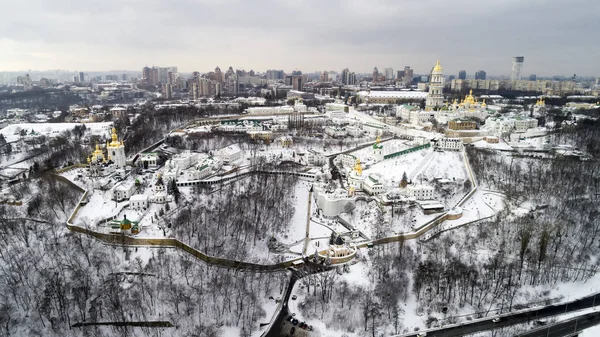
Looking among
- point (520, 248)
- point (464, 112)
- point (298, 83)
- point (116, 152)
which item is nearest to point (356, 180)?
point (520, 248)

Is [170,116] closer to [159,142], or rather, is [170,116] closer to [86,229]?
[159,142]

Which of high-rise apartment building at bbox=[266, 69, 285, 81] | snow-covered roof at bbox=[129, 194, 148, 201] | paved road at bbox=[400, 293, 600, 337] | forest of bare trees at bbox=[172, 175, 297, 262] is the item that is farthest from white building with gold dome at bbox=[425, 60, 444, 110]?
high-rise apartment building at bbox=[266, 69, 285, 81]

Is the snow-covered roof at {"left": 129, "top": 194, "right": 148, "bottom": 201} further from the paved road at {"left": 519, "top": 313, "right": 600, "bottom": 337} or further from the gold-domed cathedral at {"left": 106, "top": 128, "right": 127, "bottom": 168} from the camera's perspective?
the paved road at {"left": 519, "top": 313, "right": 600, "bottom": 337}

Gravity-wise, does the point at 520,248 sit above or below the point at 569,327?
above

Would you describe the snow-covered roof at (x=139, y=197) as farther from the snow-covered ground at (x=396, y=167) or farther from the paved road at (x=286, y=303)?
the snow-covered ground at (x=396, y=167)

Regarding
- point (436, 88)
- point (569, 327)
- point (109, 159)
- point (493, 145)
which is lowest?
point (569, 327)

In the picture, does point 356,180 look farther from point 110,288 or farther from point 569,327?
point 110,288

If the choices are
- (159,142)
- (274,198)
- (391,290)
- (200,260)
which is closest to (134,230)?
(200,260)
